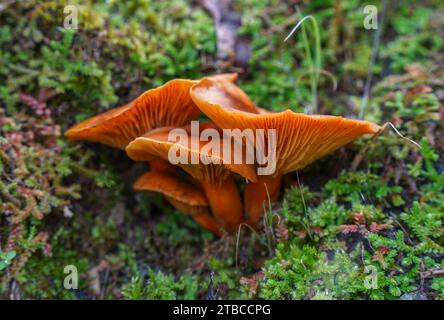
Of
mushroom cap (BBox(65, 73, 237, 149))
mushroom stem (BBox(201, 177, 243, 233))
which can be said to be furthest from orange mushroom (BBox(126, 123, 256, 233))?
mushroom cap (BBox(65, 73, 237, 149))

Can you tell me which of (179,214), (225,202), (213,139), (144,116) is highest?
(144,116)

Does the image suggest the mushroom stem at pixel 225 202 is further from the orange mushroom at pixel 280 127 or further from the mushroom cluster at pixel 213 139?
the orange mushroom at pixel 280 127

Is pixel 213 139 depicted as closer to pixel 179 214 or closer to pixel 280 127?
pixel 280 127

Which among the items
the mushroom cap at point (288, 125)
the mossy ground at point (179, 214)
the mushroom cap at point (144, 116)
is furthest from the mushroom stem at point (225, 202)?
the mushroom cap at point (144, 116)

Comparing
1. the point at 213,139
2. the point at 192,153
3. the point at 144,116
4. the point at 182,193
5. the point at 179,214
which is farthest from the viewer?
the point at 179,214

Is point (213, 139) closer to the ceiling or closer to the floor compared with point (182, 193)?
closer to the ceiling

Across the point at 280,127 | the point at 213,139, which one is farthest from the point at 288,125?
the point at 213,139

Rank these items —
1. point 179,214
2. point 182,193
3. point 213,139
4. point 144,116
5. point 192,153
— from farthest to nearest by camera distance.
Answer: point 179,214
point 182,193
point 144,116
point 213,139
point 192,153
